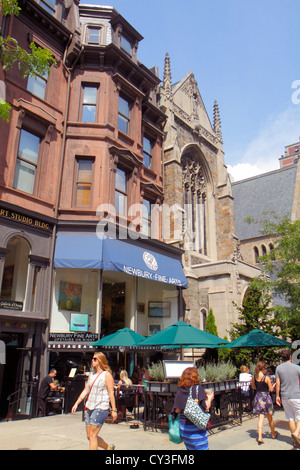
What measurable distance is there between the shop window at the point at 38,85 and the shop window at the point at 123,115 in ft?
12.5

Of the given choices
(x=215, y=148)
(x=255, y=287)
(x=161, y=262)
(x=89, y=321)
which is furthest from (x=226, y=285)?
(x=215, y=148)

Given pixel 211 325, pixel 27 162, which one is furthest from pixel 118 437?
pixel 211 325

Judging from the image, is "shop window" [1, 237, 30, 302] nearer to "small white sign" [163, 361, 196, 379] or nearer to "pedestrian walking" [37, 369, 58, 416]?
"pedestrian walking" [37, 369, 58, 416]

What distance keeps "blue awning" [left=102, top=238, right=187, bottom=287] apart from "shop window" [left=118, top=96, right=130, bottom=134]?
6012mm

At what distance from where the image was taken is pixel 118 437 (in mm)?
8211

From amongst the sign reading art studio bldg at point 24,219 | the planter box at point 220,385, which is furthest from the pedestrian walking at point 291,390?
the sign reading art studio bldg at point 24,219

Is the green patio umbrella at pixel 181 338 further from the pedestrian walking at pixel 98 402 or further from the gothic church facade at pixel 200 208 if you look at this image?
the gothic church facade at pixel 200 208

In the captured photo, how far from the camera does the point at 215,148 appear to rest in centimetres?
3078

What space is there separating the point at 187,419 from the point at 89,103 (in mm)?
14725

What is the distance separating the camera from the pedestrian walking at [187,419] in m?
4.89

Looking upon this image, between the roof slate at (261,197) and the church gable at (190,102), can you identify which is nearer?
the church gable at (190,102)

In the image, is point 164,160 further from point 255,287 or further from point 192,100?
point 255,287

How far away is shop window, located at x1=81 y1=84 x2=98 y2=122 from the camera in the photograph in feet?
54.0
